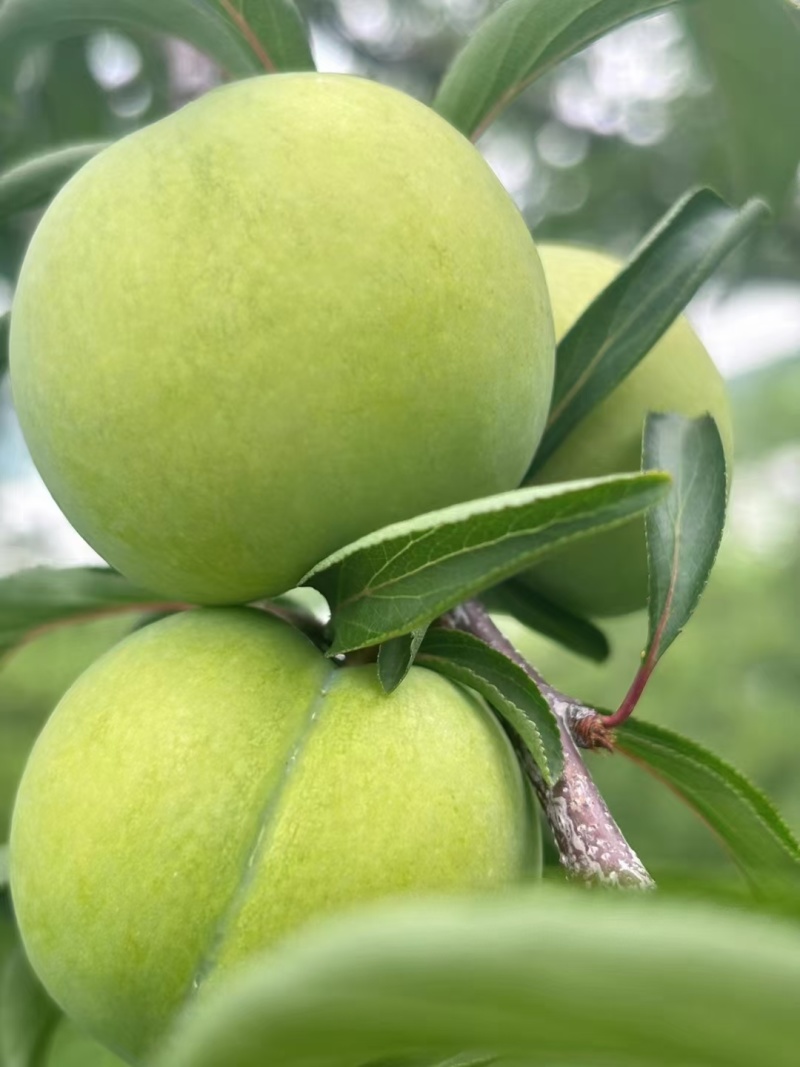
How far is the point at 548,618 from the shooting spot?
84 cm

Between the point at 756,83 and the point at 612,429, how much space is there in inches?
13.0

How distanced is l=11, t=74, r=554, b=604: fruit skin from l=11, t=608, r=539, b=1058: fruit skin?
72mm

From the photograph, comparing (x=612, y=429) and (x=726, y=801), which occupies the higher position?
(x=612, y=429)

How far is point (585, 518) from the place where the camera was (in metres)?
0.44

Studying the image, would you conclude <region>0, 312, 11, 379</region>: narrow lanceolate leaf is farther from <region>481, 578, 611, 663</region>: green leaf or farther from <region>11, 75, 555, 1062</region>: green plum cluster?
<region>481, 578, 611, 663</region>: green leaf

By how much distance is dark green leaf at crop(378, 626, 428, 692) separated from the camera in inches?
22.1

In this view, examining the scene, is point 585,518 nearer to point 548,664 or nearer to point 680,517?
point 680,517

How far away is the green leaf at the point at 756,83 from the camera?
801mm

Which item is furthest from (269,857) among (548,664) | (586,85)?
(586,85)

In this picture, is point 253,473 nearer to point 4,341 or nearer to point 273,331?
point 273,331

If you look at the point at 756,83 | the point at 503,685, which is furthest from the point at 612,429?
the point at 756,83

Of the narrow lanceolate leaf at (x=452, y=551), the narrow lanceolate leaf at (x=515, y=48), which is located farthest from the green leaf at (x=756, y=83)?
the narrow lanceolate leaf at (x=452, y=551)

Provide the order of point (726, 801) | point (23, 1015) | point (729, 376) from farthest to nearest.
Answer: point (729, 376), point (23, 1015), point (726, 801)

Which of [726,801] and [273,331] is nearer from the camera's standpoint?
[273,331]
